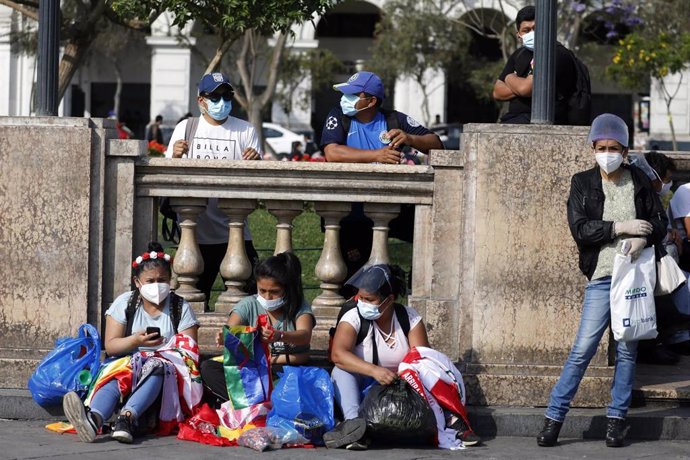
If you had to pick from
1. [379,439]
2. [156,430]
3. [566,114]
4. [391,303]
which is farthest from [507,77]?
[156,430]

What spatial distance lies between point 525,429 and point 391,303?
1.07 m

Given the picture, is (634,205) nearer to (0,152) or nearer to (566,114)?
(566,114)

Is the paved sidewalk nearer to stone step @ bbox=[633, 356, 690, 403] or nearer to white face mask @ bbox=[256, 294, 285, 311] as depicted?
stone step @ bbox=[633, 356, 690, 403]

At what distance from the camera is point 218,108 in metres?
Result: 8.56

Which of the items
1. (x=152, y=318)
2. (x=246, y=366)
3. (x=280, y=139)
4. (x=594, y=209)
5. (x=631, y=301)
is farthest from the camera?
(x=280, y=139)

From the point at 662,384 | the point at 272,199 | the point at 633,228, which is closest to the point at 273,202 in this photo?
the point at 272,199

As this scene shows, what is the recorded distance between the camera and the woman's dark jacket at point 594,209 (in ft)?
23.8

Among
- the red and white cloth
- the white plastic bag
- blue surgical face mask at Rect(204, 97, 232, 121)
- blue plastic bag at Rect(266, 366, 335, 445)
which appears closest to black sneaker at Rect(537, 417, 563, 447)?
the red and white cloth

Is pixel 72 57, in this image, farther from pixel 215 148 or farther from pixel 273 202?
pixel 273 202

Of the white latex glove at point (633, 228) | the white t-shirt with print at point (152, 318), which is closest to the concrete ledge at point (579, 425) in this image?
the white latex glove at point (633, 228)

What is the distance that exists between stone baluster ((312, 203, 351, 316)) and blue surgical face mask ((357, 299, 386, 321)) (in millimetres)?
692

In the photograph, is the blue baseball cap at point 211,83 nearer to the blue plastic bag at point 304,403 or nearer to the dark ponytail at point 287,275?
the dark ponytail at point 287,275

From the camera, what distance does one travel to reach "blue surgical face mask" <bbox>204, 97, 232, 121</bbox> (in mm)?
8562

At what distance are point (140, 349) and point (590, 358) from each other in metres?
2.53
